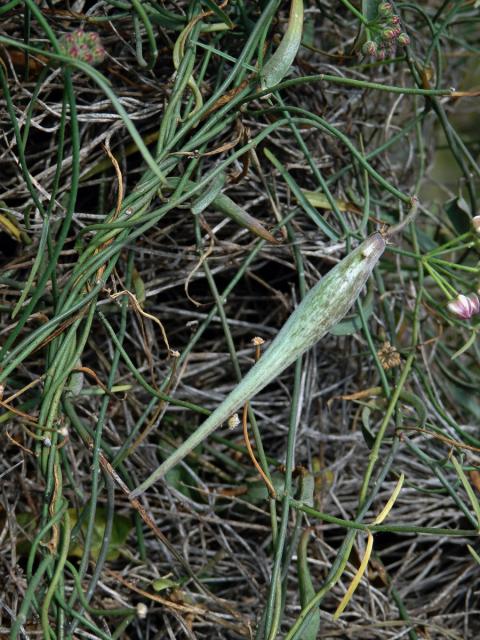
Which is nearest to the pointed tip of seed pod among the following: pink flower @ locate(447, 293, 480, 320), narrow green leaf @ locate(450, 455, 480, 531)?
pink flower @ locate(447, 293, 480, 320)

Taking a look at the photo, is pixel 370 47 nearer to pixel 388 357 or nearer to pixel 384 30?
pixel 384 30

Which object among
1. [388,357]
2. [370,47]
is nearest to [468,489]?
[388,357]

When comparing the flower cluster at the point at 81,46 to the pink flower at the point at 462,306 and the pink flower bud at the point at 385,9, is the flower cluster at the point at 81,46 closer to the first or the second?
the pink flower bud at the point at 385,9

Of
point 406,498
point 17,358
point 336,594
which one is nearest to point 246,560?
point 336,594

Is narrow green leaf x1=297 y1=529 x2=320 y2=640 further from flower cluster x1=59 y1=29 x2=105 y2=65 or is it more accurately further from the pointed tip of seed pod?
flower cluster x1=59 y1=29 x2=105 y2=65

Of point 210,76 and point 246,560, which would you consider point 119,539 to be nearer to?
point 246,560

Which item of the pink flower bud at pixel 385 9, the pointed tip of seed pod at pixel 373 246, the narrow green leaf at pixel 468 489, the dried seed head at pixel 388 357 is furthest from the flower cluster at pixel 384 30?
the narrow green leaf at pixel 468 489
